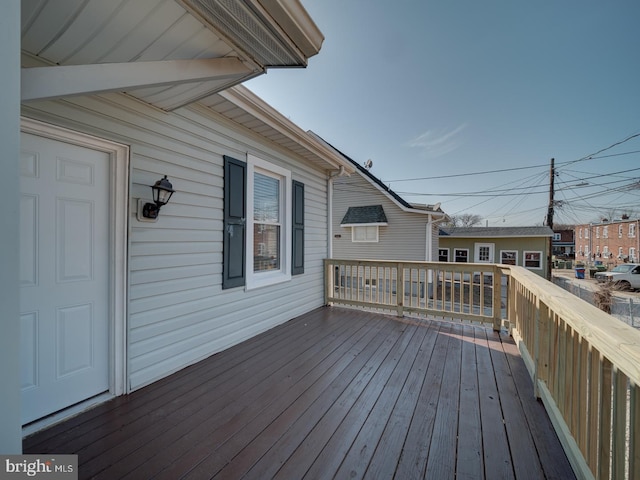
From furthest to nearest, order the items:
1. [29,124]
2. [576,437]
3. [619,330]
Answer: [29,124]
[576,437]
[619,330]

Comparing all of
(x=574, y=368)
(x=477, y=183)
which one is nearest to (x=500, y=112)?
(x=477, y=183)

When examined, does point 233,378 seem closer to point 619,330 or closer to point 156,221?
point 156,221

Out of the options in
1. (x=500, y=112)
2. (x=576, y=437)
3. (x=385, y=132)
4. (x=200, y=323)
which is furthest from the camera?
(x=385, y=132)

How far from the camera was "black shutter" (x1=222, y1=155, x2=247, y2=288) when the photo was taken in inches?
117

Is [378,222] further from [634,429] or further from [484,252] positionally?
[484,252]

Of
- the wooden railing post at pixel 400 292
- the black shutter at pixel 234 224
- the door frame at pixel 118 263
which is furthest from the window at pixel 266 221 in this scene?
the wooden railing post at pixel 400 292

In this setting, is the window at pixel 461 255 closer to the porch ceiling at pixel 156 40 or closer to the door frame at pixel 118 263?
the porch ceiling at pixel 156 40

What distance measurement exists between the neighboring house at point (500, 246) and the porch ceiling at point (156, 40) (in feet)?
51.4

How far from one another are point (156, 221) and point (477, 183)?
15.2 meters

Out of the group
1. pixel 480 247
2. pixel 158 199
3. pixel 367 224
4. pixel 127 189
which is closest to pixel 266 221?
pixel 158 199

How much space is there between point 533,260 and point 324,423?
658 inches

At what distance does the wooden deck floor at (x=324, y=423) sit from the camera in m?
1.46

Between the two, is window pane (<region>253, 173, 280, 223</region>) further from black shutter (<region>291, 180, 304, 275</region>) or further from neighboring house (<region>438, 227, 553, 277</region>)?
neighboring house (<region>438, 227, 553, 277</region>)

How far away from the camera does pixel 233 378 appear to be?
2.41 m
